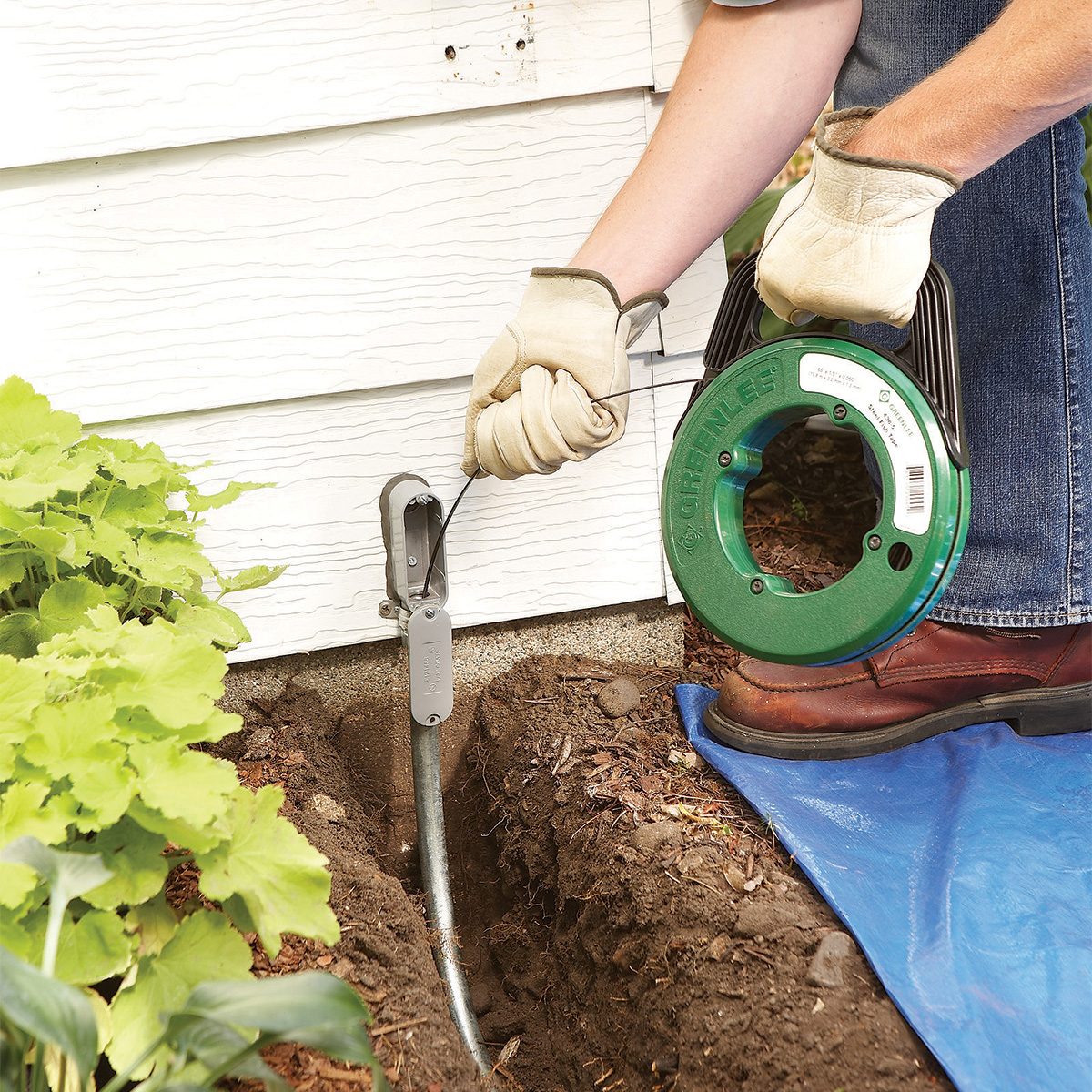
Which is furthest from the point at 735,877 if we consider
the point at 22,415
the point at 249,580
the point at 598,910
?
the point at 22,415

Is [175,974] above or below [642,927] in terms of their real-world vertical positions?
above

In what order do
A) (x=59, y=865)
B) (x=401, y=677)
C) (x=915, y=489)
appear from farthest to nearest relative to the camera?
(x=401, y=677), (x=915, y=489), (x=59, y=865)

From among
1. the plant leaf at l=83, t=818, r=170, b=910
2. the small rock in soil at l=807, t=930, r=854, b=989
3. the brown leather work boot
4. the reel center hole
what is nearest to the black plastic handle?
the brown leather work boot

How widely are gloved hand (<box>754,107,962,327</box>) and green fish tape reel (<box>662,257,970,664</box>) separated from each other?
0.04m

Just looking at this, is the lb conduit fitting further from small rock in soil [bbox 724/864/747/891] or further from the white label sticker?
the white label sticker

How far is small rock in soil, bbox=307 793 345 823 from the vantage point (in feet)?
4.65

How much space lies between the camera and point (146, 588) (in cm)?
130

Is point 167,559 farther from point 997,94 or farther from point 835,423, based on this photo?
point 997,94

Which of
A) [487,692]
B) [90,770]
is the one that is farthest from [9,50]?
[487,692]

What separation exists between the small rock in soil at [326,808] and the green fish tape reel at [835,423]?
2.05 feet

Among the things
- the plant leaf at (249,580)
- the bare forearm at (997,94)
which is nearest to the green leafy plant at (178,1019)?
the plant leaf at (249,580)

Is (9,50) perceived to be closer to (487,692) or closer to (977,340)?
(487,692)

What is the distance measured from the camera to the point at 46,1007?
678mm

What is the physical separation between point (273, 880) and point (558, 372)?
2.46 ft
